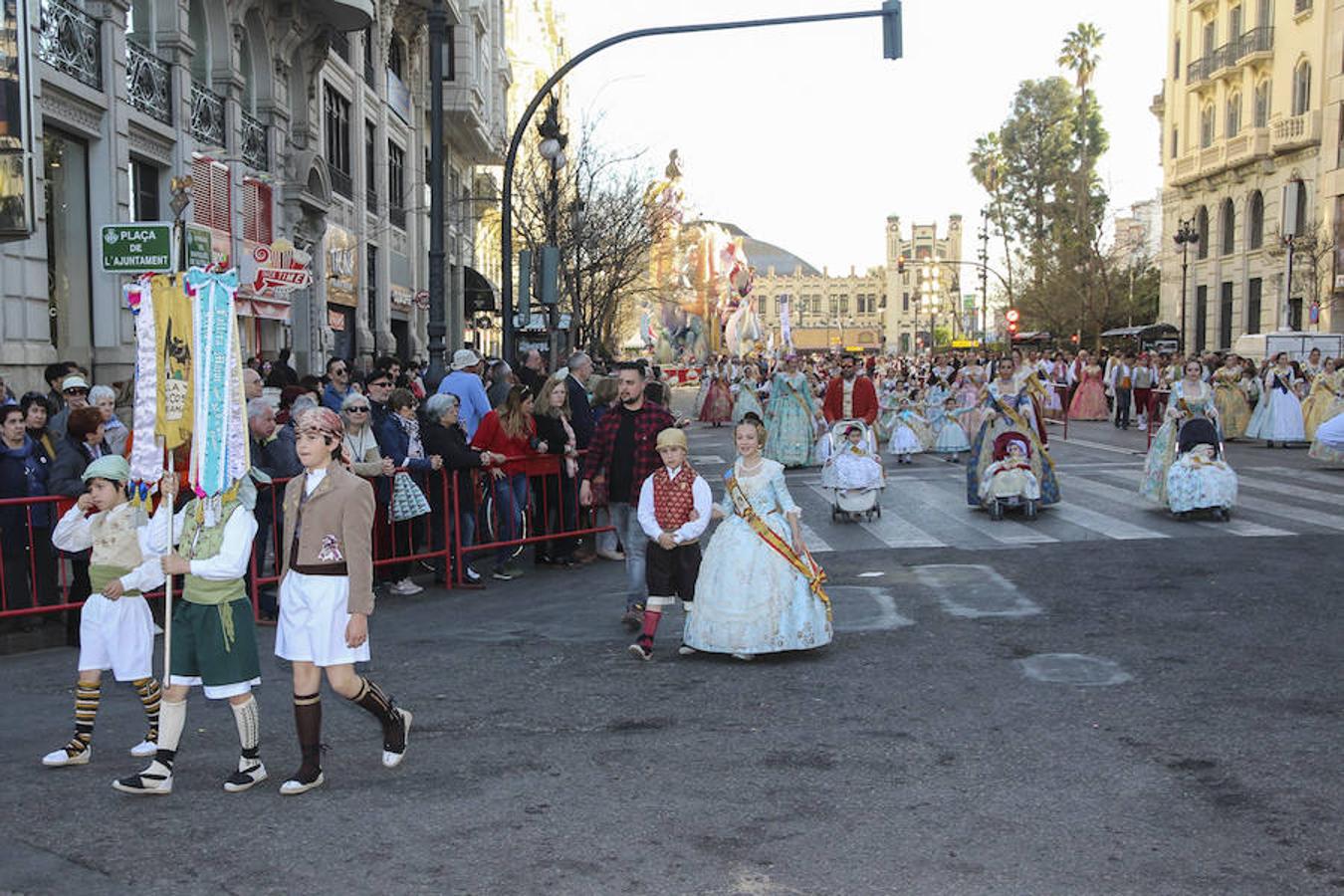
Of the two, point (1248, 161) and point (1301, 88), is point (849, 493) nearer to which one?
point (1301, 88)

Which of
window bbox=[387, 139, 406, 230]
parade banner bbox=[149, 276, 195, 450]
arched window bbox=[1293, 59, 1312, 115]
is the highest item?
arched window bbox=[1293, 59, 1312, 115]

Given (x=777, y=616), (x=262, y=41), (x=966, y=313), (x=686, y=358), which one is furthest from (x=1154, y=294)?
(x=777, y=616)

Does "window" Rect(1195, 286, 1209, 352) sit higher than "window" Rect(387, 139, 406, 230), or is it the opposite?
"window" Rect(387, 139, 406, 230)

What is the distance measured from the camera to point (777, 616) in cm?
775

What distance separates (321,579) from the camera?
5414 millimetres

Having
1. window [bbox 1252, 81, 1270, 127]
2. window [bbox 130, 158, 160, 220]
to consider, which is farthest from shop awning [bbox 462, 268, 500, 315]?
window [bbox 1252, 81, 1270, 127]

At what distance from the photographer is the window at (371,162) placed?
108ft

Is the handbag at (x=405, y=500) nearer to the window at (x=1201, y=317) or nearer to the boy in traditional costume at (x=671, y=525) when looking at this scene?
the boy in traditional costume at (x=671, y=525)

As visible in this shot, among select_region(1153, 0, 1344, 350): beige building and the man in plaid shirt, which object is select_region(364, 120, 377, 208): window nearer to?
the man in plaid shirt

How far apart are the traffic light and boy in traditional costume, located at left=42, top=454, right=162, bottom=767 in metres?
12.3

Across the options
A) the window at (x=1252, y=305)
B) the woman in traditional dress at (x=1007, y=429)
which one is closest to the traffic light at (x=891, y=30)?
the woman in traditional dress at (x=1007, y=429)

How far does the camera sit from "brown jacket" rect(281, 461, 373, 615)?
5.37m

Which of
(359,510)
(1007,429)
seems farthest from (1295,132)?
(359,510)

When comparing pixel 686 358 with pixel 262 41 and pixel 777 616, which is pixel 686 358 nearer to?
pixel 262 41
